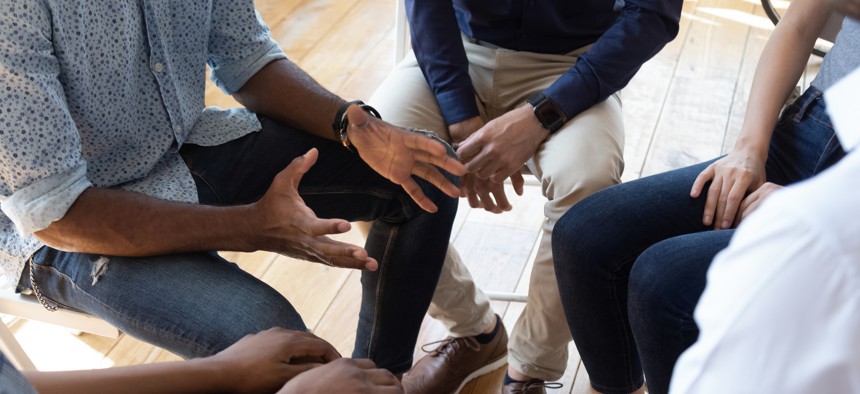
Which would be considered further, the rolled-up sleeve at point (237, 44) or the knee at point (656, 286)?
the rolled-up sleeve at point (237, 44)

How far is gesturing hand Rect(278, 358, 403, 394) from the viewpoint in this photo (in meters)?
0.97

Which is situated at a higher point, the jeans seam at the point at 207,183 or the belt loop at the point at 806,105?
the belt loop at the point at 806,105

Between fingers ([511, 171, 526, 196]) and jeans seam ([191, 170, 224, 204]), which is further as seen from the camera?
fingers ([511, 171, 526, 196])

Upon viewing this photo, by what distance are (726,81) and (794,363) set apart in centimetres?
229

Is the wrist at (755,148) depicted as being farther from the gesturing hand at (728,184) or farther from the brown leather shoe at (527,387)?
the brown leather shoe at (527,387)

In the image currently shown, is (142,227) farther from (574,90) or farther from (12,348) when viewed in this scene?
(574,90)

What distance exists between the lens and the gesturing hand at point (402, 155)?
1.29m

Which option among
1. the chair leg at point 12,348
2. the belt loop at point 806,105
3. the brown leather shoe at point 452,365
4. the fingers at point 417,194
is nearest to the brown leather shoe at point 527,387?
the brown leather shoe at point 452,365

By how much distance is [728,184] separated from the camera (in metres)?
1.20

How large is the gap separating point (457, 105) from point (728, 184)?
0.49m

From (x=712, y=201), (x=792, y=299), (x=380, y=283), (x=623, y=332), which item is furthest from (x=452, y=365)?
(x=792, y=299)

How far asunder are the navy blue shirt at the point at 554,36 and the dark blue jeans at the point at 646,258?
243mm

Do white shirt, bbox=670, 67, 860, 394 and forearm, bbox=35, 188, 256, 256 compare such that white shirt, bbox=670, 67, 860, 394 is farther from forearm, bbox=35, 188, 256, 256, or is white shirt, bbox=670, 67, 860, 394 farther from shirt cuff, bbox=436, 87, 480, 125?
shirt cuff, bbox=436, 87, 480, 125

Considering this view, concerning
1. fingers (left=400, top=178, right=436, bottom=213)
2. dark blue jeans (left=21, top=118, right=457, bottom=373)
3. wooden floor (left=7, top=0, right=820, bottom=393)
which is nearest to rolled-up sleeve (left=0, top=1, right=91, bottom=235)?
dark blue jeans (left=21, top=118, right=457, bottom=373)
